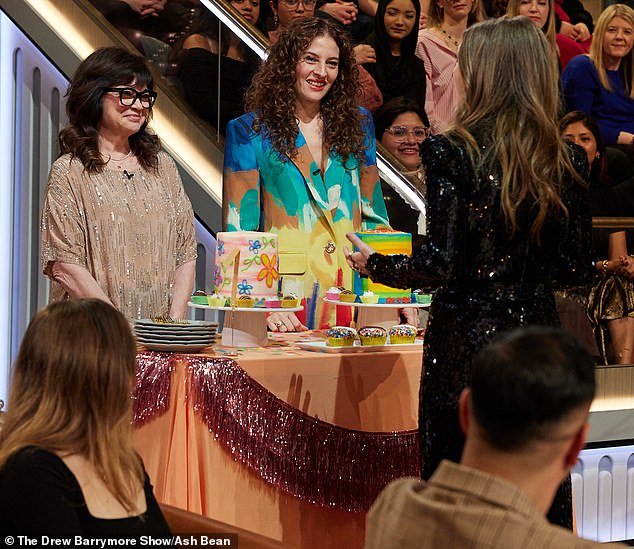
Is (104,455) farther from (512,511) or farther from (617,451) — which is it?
(617,451)

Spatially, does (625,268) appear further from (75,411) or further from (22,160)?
(75,411)

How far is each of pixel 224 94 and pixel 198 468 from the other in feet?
7.74

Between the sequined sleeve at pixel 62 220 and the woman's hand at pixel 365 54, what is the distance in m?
2.86

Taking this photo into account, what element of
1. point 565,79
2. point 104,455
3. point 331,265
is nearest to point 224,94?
point 331,265

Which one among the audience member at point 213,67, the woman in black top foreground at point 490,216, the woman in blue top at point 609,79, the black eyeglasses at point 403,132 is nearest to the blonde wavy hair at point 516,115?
the woman in black top foreground at point 490,216

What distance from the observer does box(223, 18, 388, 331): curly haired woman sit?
390cm

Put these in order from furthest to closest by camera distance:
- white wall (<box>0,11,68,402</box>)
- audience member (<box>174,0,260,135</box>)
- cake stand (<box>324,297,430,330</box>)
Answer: white wall (<box>0,11,68,402</box>) < audience member (<box>174,0,260,135</box>) < cake stand (<box>324,297,430,330</box>)

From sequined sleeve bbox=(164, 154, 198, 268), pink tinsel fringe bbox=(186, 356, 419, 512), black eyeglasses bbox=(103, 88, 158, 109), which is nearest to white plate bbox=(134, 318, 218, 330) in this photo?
pink tinsel fringe bbox=(186, 356, 419, 512)

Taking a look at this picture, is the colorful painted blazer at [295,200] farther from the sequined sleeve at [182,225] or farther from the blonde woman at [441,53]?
the blonde woman at [441,53]

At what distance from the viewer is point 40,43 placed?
5.33 m

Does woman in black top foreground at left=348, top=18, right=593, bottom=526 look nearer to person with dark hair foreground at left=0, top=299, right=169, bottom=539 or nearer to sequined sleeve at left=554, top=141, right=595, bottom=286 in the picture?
sequined sleeve at left=554, top=141, right=595, bottom=286

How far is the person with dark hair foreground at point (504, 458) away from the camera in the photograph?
1.45 m

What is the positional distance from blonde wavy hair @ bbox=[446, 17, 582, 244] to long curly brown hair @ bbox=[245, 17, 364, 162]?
4.15ft

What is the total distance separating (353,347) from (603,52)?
4511 millimetres
